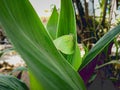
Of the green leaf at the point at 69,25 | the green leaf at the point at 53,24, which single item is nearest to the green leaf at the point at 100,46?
the green leaf at the point at 69,25

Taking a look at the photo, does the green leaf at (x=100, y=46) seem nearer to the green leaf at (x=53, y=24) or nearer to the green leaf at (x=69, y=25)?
the green leaf at (x=69, y=25)

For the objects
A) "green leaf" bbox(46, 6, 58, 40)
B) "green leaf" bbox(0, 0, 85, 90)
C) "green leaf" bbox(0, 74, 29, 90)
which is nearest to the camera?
"green leaf" bbox(0, 0, 85, 90)

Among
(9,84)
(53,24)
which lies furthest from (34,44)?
(53,24)

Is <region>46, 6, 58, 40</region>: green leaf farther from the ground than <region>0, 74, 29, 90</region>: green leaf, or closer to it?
farther from the ground

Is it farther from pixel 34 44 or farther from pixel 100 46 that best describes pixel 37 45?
pixel 100 46

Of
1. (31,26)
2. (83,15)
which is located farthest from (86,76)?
(83,15)

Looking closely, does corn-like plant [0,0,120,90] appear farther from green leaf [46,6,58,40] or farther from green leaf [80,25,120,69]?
green leaf [46,6,58,40]

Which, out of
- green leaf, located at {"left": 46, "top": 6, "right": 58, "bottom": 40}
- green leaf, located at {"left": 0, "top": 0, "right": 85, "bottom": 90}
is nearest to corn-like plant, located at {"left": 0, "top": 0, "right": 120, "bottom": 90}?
green leaf, located at {"left": 0, "top": 0, "right": 85, "bottom": 90}

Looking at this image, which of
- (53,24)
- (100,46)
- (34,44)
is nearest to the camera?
(34,44)
